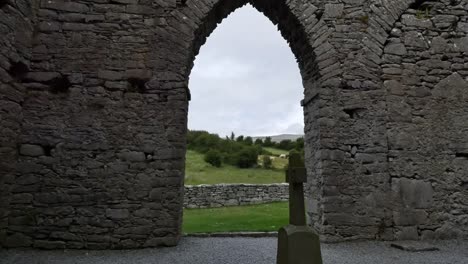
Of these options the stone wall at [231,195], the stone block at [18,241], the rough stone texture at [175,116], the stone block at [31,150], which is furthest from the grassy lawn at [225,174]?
the stone block at [18,241]

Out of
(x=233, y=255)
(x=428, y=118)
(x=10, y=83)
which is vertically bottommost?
(x=233, y=255)

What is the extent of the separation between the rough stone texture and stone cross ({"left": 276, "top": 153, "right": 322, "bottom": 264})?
2698 mm

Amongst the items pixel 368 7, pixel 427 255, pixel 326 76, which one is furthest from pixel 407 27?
pixel 427 255

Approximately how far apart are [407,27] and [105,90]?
19.5 ft

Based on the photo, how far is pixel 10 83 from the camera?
18.2 feet

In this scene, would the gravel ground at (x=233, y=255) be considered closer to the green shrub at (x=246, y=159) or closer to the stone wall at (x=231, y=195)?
Result: the stone wall at (x=231, y=195)

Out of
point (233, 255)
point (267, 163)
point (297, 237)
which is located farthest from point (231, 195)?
point (297, 237)

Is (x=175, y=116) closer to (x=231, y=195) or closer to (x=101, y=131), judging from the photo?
(x=101, y=131)

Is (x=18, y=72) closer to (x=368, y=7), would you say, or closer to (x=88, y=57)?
(x=88, y=57)

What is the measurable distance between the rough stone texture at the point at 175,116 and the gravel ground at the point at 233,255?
26cm

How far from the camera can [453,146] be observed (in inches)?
259

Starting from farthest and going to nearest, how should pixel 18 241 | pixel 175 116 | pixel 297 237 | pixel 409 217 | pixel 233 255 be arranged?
1. pixel 409 217
2. pixel 175 116
3. pixel 18 241
4. pixel 233 255
5. pixel 297 237

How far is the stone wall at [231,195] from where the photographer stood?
15.4 m

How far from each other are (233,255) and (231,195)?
11176 mm
